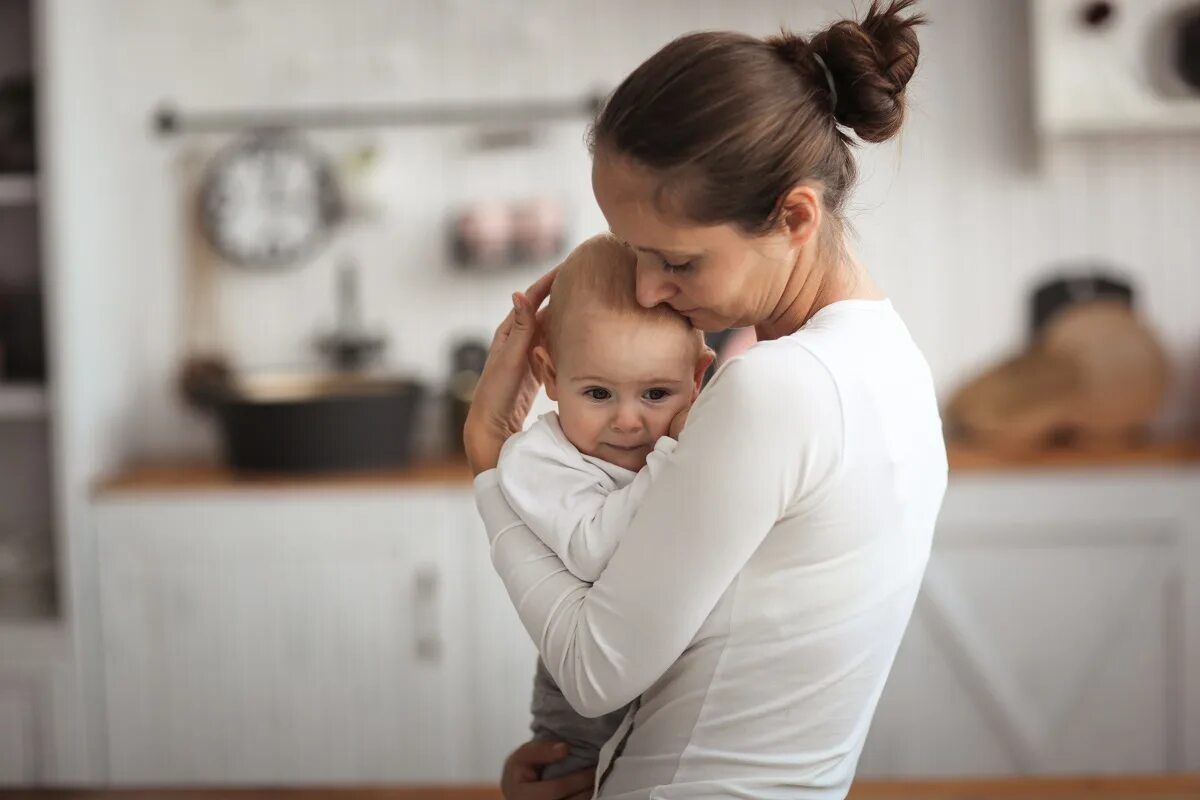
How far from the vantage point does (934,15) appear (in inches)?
130

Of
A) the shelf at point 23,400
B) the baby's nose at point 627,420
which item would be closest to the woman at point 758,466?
the baby's nose at point 627,420

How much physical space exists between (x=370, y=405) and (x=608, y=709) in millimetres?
1964

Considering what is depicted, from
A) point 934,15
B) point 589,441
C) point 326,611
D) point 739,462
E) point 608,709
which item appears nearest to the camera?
point 739,462

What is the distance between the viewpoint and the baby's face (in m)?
1.19

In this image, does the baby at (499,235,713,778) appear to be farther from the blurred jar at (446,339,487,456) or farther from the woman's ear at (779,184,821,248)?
the blurred jar at (446,339,487,456)

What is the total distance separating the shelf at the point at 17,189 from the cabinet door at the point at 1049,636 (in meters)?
2.26

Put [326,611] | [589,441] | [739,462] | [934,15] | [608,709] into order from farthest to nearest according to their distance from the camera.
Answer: [934,15] < [326,611] < [589,441] < [608,709] < [739,462]

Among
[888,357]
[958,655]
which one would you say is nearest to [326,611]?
[958,655]

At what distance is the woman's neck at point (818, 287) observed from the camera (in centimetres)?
114

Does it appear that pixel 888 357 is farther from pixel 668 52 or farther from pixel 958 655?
pixel 958 655

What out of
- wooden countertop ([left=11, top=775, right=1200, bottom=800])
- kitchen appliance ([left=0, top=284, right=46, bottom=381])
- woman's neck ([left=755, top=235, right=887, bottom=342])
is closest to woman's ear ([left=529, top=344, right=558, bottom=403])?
woman's neck ([left=755, top=235, right=887, bottom=342])

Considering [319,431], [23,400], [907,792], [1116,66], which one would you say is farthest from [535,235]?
[907,792]

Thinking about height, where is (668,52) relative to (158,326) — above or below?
above

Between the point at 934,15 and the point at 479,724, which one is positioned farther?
the point at 934,15
